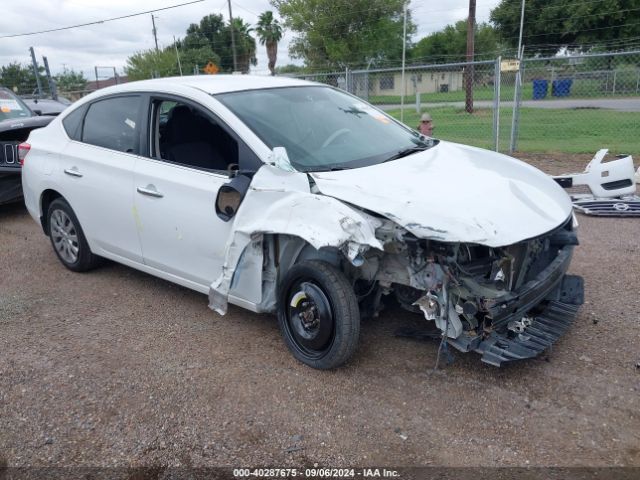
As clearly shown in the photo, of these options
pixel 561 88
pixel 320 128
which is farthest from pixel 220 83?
pixel 561 88

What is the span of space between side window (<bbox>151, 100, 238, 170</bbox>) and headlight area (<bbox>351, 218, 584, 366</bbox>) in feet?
4.33

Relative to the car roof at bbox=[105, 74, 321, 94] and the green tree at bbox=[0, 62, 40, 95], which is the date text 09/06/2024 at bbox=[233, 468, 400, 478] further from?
the green tree at bbox=[0, 62, 40, 95]

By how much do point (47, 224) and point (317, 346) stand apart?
3.37m

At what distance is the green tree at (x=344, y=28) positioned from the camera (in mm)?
44781

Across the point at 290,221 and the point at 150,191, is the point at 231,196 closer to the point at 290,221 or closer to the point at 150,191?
the point at 290,221

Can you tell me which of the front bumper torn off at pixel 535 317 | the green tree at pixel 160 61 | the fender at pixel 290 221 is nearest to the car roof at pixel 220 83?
the fender at pixel 290 221

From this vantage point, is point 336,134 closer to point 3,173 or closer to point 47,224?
point 47,224

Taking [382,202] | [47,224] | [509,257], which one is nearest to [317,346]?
[382,202]

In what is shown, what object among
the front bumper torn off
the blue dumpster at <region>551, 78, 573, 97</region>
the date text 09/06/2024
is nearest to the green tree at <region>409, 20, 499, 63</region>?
the blue dumpster at <region>551, 78, 573, 97</region>

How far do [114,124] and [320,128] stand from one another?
1.81m

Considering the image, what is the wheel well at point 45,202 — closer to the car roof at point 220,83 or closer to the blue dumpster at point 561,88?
the car roof at point 220,83

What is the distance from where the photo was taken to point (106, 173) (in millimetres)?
4508

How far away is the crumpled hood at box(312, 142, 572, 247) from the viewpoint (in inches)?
116

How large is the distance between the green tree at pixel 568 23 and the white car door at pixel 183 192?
38878 millimetres
